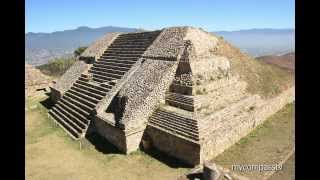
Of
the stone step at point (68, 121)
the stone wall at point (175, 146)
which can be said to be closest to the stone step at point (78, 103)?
the stone step at point (68, 121)

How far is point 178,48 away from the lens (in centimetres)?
1730

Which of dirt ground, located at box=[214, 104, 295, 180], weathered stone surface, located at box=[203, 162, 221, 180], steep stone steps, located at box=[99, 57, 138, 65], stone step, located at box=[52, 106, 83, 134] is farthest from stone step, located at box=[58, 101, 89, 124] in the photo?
weathered stone surface, located at box=[203, 162, 221, 180]

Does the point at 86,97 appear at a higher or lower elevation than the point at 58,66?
lower

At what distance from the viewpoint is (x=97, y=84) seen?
20.6 metres

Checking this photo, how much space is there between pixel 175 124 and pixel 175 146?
0.98 m

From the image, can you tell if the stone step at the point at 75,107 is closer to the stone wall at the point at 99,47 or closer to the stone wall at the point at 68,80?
the stone wall at the point at 68,80

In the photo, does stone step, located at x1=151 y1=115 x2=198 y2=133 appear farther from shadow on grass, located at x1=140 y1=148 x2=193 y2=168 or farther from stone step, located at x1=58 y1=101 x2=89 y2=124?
stone step, located at x1=58 y1=101 x2=89 y2=124

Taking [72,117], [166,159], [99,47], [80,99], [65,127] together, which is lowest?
[166,159]

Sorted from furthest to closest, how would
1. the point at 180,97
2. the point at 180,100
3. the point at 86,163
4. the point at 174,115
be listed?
the point at 180,97 < the point at 180,100 < the point at 174,115 < the point at 86,163

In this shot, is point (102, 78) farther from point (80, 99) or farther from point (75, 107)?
point (75, 107)

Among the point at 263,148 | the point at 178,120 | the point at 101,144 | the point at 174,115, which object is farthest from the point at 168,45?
the point at 263,148
